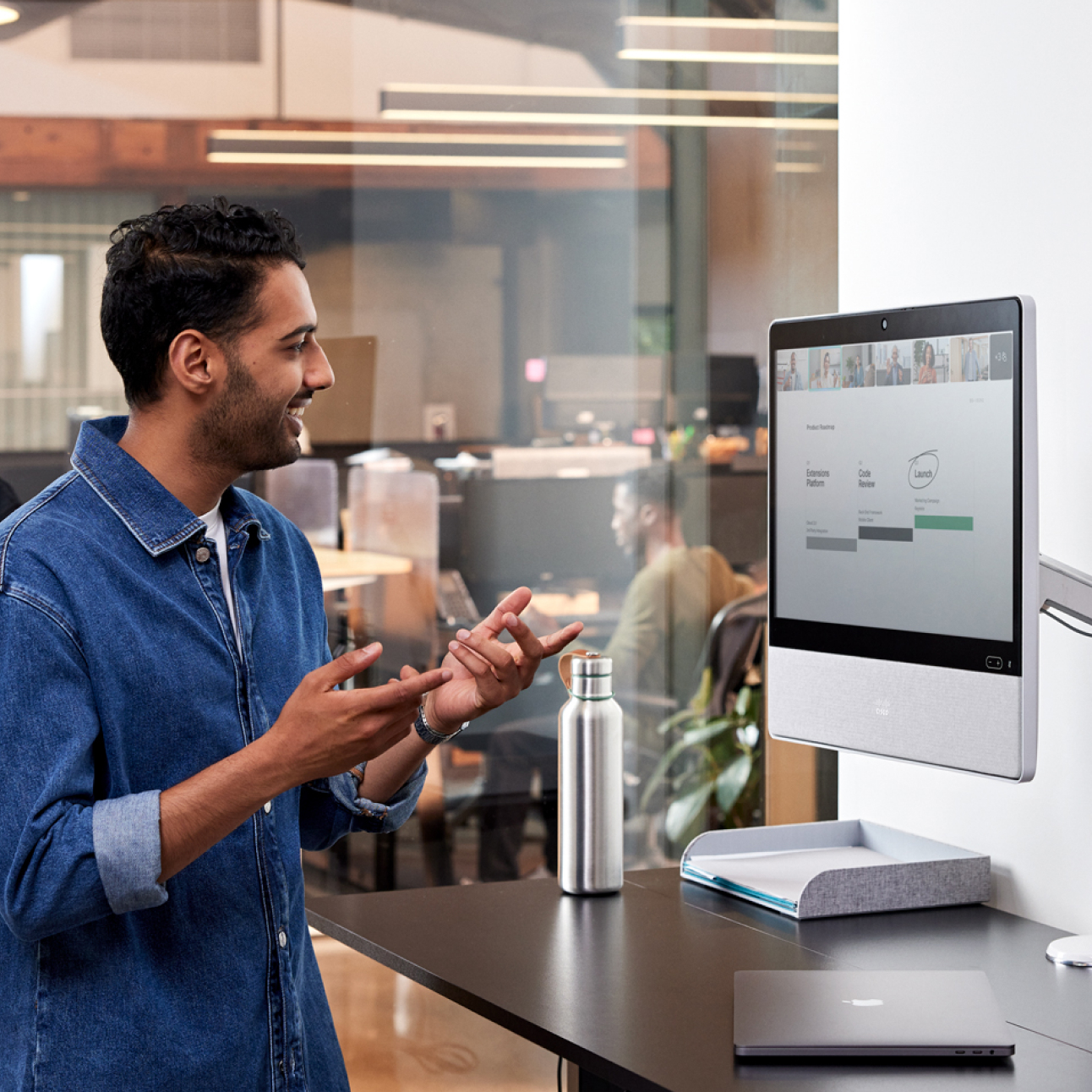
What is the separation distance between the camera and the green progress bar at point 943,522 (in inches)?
58.8

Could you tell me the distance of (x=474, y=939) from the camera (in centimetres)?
158

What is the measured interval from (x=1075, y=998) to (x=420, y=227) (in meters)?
2.24

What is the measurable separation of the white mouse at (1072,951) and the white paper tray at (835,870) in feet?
0.57

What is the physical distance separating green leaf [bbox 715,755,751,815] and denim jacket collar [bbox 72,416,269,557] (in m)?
2.16

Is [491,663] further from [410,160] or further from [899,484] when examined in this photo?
[410,160]

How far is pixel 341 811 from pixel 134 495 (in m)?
0.44

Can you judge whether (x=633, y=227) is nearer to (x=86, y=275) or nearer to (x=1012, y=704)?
(x=86, y=275)

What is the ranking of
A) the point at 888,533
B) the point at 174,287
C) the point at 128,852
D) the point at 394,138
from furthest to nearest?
the point at 394,138 < the point at 888,533 < the point at 174,287 < the point at 128,852

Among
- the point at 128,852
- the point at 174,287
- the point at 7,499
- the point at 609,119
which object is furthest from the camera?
the point at 609,119

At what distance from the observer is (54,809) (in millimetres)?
1165

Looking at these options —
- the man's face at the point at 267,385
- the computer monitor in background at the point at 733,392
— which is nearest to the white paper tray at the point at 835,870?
the man's face at the point at 267,385

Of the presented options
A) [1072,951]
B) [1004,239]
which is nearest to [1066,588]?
[1072,951]

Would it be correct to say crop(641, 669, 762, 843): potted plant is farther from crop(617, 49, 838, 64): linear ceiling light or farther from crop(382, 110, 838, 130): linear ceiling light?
crop(617, 49, 838, 64): linear ceiling light

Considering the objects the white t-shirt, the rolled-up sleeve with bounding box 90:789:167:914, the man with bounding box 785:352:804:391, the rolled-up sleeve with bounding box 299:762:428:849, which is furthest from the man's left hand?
the man with bounding box 785:352:804:391
